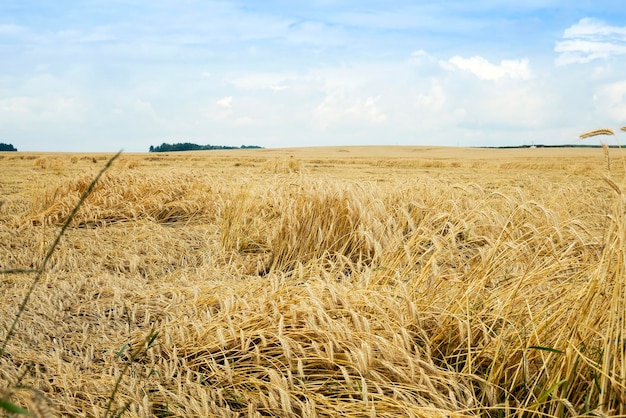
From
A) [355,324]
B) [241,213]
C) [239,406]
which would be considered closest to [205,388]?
[239,406]

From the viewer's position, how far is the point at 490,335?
225 cm

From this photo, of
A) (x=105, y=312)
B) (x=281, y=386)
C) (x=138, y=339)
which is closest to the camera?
(x=281, y=386)

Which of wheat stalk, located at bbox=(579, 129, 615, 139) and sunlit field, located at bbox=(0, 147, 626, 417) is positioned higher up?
wheat stalk, located at bbox=(579, 129, 615, 139)

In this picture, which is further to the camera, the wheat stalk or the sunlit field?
the sunlit field

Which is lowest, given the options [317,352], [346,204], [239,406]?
[239,406]

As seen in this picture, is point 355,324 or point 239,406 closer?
point 239,406

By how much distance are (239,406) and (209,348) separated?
1.33 feet

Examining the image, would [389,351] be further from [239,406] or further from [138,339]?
[138,339]

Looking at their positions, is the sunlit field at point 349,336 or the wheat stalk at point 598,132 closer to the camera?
the wheat stalk at point 598,132

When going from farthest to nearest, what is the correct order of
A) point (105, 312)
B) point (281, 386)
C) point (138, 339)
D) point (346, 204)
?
point (346, 204) → point (105, 312) → point (138, 339) → point (281, 386)

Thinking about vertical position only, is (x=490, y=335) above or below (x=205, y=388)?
above

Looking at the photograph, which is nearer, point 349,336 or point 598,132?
point 598,132

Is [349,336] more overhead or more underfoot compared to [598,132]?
more underfoot

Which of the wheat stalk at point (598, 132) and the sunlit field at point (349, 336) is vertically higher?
the wheat stalk at point (598, 132)
